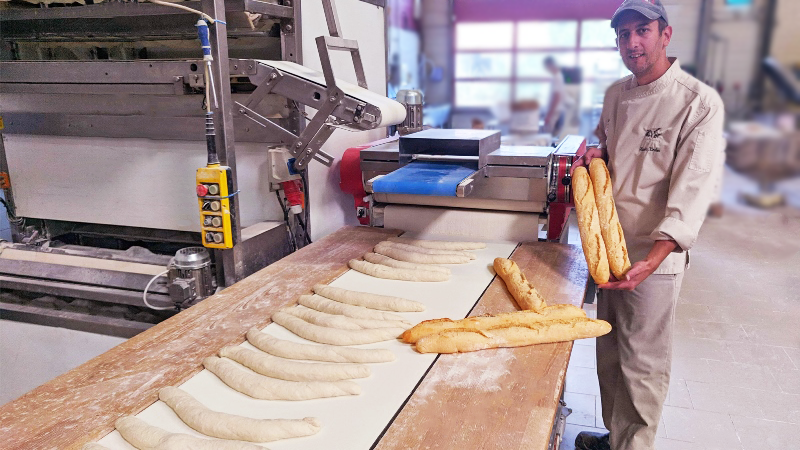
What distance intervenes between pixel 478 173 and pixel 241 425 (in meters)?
1.54

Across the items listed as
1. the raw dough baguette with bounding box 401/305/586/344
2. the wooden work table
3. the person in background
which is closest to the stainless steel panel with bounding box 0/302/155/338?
the wooden work table

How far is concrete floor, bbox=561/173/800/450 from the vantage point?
1904mm

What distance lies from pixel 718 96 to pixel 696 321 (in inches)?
115

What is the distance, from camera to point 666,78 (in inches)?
80.0

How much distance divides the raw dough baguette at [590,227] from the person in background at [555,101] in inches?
118

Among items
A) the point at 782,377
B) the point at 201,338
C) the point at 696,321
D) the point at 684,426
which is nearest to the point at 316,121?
the point at 201,338

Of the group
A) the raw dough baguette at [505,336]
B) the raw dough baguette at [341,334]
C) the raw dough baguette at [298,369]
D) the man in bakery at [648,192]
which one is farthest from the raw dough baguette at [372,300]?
the man in bakery at [648,192]

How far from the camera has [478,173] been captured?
7.87 feet

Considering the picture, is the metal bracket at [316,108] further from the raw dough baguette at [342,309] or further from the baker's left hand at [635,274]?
the baker's left hand at [635,274]

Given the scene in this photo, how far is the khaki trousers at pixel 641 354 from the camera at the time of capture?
2.16 m

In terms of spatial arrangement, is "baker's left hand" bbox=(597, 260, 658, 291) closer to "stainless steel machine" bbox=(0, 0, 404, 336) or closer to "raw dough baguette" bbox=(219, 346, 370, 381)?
"raw dough baguette" bbox=(219, 346, 370, 381)

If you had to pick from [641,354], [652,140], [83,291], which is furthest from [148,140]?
[641,354]

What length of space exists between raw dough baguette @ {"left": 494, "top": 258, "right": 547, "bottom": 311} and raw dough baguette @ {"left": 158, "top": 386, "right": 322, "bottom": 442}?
86cm

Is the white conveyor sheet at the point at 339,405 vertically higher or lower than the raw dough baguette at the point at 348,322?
lower
